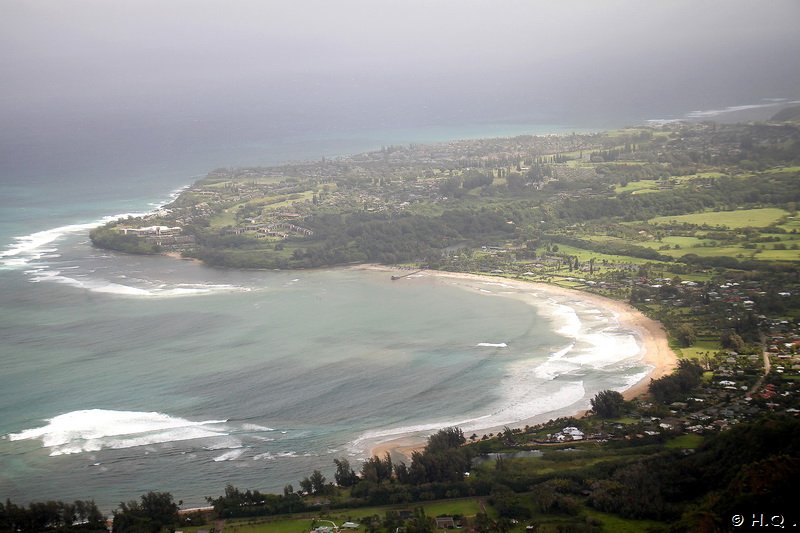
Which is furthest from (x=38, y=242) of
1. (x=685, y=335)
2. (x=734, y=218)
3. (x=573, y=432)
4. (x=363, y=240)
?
(x=734, y=218)

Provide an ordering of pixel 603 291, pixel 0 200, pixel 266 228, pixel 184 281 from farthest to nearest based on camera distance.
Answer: pixel 0 200
pixel 266 228
pixel 184 281
pixel 603 291

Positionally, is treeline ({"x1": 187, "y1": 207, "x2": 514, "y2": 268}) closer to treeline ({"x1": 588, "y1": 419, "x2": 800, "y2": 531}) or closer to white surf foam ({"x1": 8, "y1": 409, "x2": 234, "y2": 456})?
white surf foam ({"x1": 8, "y1": 409, "x2": 234, "y2": 456})

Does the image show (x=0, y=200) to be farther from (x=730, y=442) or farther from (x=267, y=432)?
(x=730, y=442)

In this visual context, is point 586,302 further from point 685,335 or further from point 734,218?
point 734,218

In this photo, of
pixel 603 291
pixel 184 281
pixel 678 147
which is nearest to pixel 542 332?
pixel 603 291

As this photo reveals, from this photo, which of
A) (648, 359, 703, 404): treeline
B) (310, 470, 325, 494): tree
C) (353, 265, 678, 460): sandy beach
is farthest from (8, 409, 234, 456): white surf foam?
(648, 359, 703, 404): treeline

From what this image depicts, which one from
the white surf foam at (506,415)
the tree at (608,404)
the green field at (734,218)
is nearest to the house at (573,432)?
the tree at (608,404)

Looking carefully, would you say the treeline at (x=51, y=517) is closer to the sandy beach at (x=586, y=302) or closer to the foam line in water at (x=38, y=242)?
the sandy beach at (x=586, y=302)
